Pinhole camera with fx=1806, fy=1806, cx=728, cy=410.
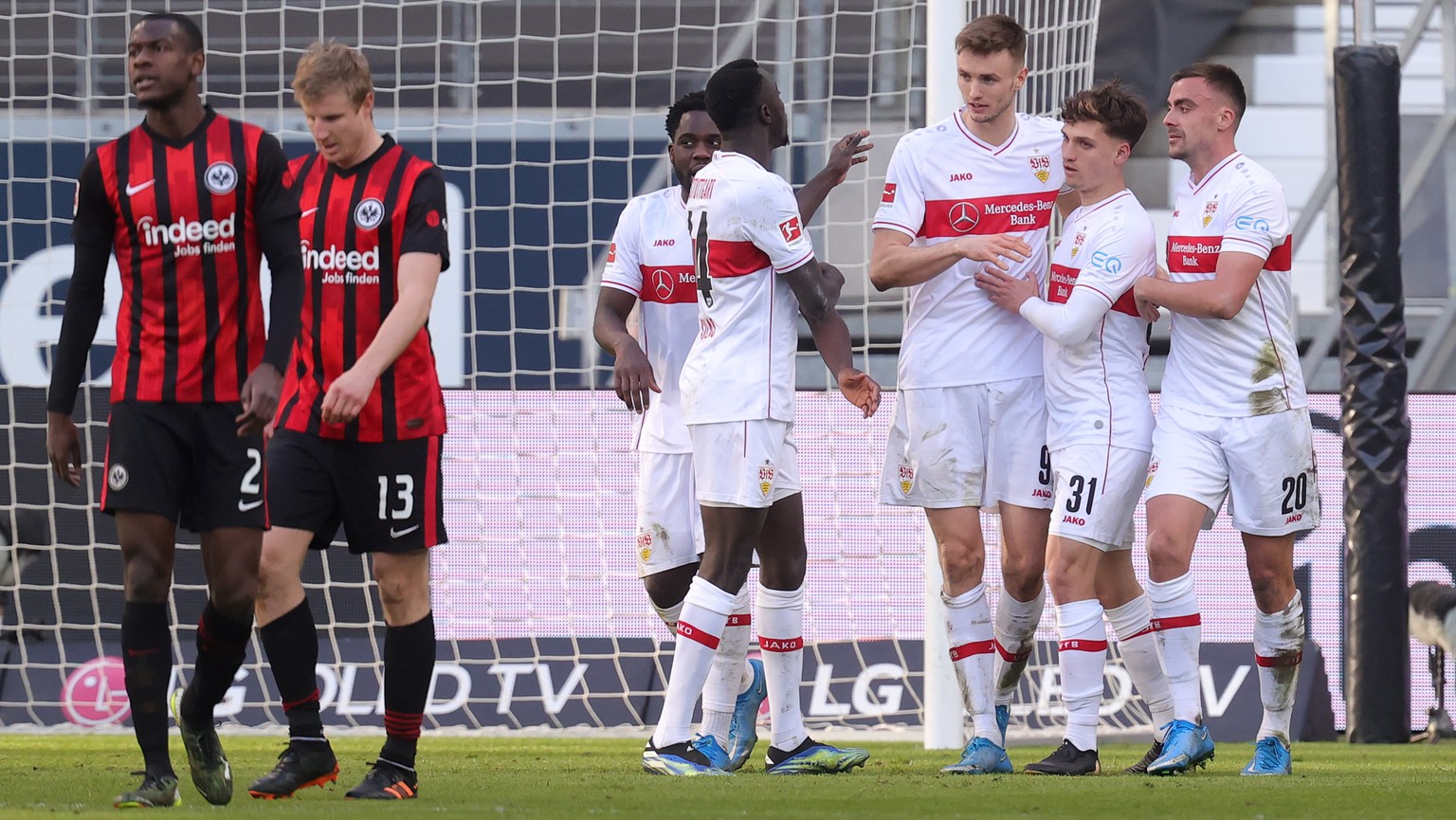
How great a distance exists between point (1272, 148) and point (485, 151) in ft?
18.6

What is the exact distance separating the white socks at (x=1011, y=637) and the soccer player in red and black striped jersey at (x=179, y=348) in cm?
215

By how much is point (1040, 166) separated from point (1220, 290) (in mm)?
636

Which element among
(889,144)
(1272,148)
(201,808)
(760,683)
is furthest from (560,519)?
(1272,148)

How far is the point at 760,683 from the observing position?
17.8 ft

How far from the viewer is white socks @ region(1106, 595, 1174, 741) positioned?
5031 mm

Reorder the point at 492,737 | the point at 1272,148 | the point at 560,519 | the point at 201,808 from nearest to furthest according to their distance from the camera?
1. the point at 201,808
2. the point at 492,737
3. the point at 560,519
4. the point at 1272,148

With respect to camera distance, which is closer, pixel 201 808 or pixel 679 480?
pixel 201 808

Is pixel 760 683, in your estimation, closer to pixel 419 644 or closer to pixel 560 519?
pixel 419 644

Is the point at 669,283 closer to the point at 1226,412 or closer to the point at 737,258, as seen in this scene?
the point at 737,258

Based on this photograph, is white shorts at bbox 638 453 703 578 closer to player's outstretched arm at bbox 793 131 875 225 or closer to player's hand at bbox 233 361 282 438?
player's outstretched arm at bbox 793 131 875 225

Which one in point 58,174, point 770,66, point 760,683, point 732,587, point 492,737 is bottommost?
point 492,737

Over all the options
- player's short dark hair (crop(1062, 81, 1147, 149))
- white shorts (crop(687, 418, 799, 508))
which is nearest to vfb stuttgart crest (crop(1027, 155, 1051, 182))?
player's short dark hair (crop(1062, 81, 1147, 149))

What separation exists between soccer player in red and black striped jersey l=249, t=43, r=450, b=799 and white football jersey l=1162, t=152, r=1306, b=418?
6.68ft

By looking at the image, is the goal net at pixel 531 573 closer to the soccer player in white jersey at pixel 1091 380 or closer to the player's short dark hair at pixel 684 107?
the player's short dark hair at pixel 684 107
